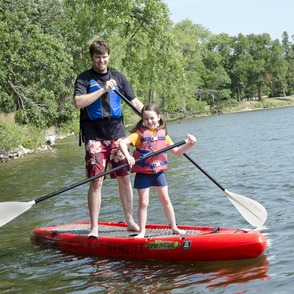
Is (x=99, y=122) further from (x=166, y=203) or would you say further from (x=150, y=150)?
(x=166, y=203)

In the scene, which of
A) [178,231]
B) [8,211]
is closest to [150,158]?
[178,231]

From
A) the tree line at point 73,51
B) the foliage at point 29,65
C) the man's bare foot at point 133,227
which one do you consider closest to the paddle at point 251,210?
the man's bare foot at point 133,227

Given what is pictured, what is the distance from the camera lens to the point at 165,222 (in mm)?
6254

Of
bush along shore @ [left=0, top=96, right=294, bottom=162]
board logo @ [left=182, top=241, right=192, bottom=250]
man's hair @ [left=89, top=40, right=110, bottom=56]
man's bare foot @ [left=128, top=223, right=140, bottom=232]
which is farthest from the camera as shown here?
bush along shore @ [left=0, top=96, right=294, bottom=162]

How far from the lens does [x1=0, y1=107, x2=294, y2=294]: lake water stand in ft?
13.5

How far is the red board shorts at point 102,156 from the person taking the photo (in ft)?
16.1

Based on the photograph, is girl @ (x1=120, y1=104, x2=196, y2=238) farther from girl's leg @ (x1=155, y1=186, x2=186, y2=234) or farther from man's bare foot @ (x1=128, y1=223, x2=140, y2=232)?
man's bare foot @ (x1=128, y1=223, x2=140, y2=232)

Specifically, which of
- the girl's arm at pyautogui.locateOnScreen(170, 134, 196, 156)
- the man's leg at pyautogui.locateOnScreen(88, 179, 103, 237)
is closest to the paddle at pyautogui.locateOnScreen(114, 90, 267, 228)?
the girl's arm at pyautogui.locateOnScreen(170, 134, 196, 156)

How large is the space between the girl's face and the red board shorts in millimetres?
383

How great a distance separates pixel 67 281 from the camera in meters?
4.40

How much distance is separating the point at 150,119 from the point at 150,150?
323 millimetres

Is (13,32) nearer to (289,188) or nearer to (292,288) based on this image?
(289,188)

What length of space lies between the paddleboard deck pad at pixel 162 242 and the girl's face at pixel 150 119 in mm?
1173

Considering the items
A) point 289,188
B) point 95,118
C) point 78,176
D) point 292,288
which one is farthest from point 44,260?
point 78,176
